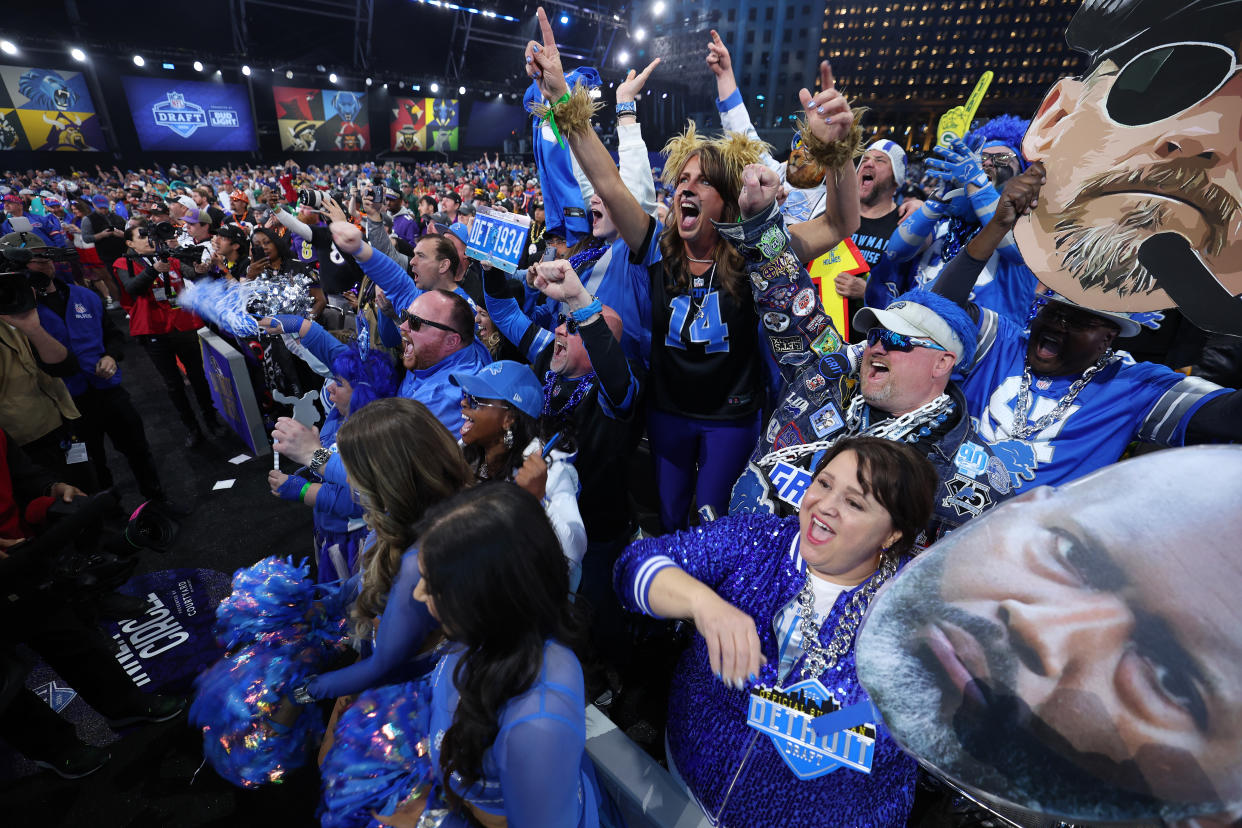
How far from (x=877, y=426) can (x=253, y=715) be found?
227 cm

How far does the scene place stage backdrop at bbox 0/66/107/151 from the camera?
771 inches

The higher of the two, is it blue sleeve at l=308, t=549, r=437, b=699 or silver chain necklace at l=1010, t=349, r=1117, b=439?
silver chain necklace at l=1010, t=349, r=1117, b=439

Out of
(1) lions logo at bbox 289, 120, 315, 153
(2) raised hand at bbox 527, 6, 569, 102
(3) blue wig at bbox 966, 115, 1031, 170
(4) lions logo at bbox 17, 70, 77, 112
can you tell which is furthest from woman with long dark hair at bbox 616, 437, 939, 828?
(1) lions logo at bbox 289, 120, 315, 153

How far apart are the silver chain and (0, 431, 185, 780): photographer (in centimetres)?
266

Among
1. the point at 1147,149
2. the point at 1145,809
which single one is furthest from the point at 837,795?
the point at 1147,149

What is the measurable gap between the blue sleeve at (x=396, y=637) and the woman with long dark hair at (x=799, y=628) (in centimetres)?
65

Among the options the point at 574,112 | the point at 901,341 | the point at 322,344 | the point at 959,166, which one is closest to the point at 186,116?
the point at 322,344

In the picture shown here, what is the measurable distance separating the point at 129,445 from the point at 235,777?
3.61 metres

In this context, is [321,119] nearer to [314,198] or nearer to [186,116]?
[186,116]

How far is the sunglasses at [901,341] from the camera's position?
1.78 meters

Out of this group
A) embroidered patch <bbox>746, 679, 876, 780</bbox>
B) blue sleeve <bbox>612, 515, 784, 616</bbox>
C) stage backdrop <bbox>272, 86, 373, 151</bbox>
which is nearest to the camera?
embroidered patch <bbox>746, 679, 876, 780</bbox>

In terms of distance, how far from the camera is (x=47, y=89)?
20312 millimetres

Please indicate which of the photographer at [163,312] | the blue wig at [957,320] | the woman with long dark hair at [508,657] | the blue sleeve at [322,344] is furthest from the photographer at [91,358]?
the blue wig at [957,320]

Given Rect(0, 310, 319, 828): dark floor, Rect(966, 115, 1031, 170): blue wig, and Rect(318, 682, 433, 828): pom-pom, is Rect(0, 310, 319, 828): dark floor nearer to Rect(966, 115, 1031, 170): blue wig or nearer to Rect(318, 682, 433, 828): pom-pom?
Rect(318, 682, 433, 828): pom-pom
